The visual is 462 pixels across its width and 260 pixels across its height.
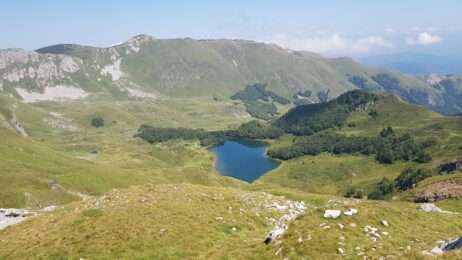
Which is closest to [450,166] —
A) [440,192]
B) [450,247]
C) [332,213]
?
[440,192]

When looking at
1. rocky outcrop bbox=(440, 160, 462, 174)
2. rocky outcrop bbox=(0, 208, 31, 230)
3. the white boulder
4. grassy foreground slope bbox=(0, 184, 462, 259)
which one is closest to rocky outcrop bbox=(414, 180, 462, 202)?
grassy foreground slope bbox=(0, 184, 462, 259)

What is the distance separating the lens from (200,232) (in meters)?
39.2

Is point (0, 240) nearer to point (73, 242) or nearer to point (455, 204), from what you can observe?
point (73, 242)

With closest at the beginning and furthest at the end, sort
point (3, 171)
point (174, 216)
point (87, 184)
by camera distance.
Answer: point (174, 216) < point (3, 171) < point (87, 184)

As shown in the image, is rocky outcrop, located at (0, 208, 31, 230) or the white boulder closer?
the white boulder

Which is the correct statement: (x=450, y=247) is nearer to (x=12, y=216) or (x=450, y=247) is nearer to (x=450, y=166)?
(x=12, y=216)

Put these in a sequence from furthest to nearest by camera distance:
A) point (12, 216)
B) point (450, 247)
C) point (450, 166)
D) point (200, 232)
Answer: point (450, 166) < point (12, 216) < point (200, 232) < point (450, 247)

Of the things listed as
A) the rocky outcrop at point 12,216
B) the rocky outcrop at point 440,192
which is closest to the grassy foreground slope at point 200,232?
the rocky outcrop at point 12,216

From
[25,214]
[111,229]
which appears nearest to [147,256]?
[111,229]

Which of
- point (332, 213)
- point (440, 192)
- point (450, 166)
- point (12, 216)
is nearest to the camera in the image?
point (332, 213)

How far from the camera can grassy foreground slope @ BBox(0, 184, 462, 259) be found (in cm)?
2955

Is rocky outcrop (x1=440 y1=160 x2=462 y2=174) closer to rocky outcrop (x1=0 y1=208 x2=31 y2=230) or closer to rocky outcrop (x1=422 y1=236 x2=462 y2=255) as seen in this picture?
rocky outcrop (x1=422 y1=236 x2=462 y2=255)

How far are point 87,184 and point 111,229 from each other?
105 m

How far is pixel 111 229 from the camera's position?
38.9 metres
